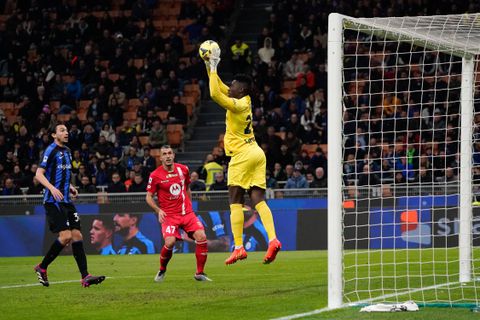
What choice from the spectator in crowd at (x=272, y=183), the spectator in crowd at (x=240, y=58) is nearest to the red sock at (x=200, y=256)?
the spectator in crowd at (x=272, y=183)

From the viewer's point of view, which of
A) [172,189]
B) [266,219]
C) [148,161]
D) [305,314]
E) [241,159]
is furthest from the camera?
[148,161]

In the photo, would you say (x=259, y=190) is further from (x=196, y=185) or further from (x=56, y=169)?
(x=196, y=185)

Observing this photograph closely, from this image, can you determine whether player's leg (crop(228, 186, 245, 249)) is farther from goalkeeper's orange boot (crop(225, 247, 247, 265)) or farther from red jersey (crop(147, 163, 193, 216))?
red jersey (crop(147, 163, 193, 216))

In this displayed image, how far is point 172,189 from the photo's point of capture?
50.5 feet

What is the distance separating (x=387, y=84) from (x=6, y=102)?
12984mm

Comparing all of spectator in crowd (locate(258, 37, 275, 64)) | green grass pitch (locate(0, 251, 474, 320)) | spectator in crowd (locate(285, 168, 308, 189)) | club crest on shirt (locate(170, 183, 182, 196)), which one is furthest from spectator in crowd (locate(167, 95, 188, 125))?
club crest on shirt (locate(170, 183, 182, 196))

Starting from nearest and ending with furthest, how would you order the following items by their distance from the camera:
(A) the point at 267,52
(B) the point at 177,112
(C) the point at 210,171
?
(C) the point at 210,171, (B) the point at 177,112, (A) the point at 267,52

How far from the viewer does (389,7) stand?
30.2m

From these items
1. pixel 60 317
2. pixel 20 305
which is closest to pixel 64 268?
pixel 20 305

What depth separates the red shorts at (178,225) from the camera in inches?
593

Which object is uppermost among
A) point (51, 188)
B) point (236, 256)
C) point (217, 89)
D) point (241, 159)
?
point (217, 89)

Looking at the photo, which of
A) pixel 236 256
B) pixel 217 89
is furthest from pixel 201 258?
pixel 217 89

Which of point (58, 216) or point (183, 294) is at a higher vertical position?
point (58, 216)

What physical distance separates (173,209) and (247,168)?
201 centimetres
